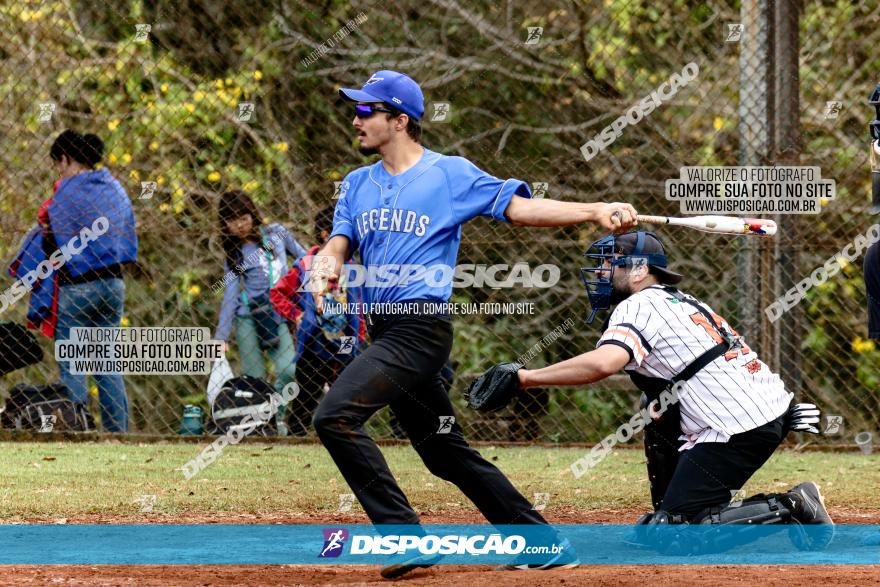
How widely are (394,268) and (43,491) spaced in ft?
10.3

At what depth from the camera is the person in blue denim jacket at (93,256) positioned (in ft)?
30.5

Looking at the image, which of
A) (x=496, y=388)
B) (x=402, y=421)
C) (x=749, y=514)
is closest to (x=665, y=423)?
(x=749, y=514)

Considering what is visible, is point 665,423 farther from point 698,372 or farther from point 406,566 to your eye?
point 406,566

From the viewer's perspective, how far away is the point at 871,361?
1045 centimetres

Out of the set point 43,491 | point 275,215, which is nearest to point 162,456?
point 43,491

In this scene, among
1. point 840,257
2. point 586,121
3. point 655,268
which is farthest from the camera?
point 586,121

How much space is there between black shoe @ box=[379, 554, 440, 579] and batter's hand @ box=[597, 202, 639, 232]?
4.49 ft

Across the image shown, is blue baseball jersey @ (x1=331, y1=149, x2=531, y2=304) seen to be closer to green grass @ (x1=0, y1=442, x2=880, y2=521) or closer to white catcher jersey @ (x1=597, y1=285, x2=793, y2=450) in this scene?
white catcher jersey @ (x1=597, y1=285, x2=793, y2=450)

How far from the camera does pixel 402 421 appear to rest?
5102mm

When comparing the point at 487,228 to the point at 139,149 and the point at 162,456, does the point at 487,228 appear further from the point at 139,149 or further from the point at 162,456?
the point at 139,149

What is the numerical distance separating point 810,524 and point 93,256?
18.6 ft

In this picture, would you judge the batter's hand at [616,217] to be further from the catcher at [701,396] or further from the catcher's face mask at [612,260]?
the catcher's face mask at [612,260]

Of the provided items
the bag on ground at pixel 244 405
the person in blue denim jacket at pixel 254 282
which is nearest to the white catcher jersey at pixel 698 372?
the bag on ground at pixel 244 405

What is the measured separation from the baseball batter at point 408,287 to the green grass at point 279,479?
1794 mm
